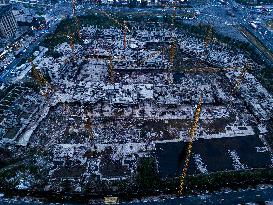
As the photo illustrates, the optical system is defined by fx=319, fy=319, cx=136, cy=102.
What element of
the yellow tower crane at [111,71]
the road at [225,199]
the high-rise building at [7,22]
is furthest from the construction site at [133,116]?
the high-rise building at [7,22]

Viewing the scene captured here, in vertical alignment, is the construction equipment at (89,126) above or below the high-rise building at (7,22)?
below

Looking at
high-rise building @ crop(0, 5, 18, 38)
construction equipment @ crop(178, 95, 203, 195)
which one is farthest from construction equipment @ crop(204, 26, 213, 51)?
high-rise building @ crop(0, 5, 18, 38)

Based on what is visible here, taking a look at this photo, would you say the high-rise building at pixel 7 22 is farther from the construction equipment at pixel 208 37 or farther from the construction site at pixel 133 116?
the construction equipment at pixel 208 37

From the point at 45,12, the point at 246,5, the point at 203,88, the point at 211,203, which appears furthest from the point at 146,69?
the point at 246,5

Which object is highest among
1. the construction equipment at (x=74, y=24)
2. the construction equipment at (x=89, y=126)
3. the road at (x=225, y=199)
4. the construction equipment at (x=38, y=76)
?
the construction equipment at (x=74, y=24)

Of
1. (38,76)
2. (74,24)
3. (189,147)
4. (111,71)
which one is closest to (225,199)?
(189,147)

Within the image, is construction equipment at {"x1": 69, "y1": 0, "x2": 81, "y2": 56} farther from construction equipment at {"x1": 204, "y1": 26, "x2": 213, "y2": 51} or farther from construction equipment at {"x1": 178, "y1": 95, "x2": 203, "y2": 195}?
construction equipment at {"x1": 178, "y1": 95, "x2": 203, "y2": 195}

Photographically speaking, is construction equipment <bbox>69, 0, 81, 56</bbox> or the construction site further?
construction equipment <bbox>69, 0, 81, 56</bbox>
